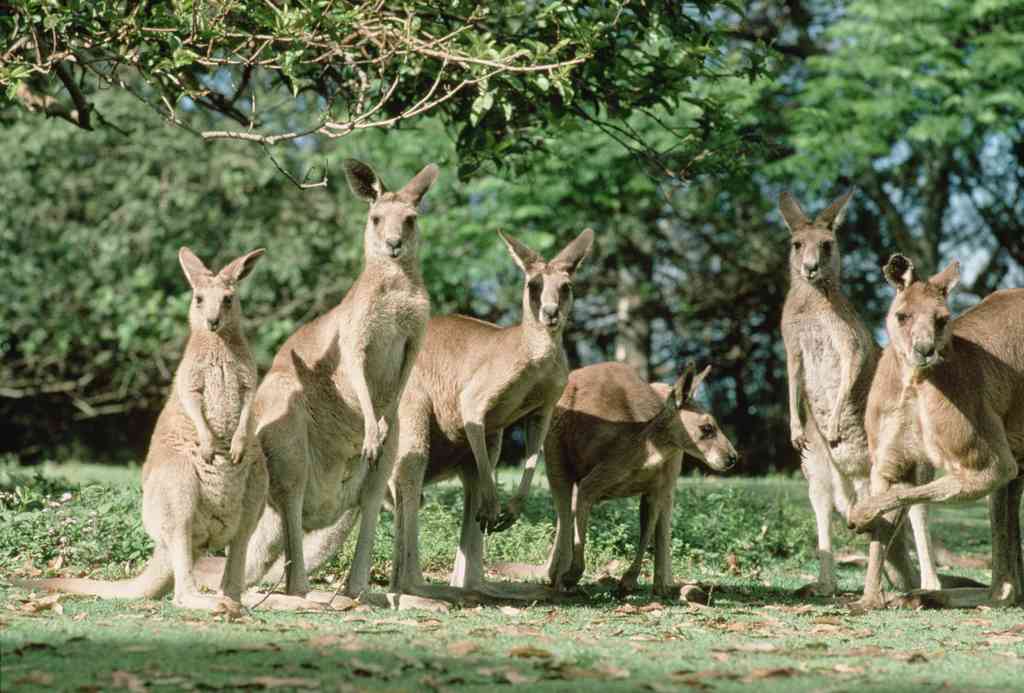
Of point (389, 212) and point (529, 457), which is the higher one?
point (389, 212)

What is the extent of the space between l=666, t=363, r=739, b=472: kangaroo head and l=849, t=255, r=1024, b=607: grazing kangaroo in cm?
107

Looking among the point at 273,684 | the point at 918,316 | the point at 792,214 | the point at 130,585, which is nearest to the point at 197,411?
the point at 130,585

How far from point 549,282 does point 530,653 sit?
245 centimetres

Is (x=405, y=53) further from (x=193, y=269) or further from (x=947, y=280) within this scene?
(x=947, y=280)

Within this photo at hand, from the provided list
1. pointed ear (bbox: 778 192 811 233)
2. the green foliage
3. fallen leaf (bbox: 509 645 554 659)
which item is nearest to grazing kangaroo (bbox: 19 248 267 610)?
the green foliage

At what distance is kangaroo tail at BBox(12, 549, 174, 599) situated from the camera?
6090 mm

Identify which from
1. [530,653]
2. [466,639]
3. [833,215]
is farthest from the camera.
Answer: [833,215]

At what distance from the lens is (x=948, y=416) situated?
20.7 feet

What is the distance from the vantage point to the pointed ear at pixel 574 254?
23.1 ft

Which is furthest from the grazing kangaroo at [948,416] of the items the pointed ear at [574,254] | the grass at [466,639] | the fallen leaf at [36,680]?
the fallen leaf at [36,680]

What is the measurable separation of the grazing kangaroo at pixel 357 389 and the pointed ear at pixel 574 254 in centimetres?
72

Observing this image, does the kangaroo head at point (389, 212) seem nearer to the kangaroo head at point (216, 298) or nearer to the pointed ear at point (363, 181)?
the pointed ear at point (363, 181)

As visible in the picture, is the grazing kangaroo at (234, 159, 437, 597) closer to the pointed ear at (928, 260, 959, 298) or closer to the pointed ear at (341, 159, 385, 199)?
the pointed ear at (341, 159, 385, 199)

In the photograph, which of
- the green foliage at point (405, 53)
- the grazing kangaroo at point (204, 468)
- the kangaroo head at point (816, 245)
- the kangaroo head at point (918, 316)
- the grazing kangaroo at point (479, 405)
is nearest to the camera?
the grazing kangaroo at point (204, 468)
